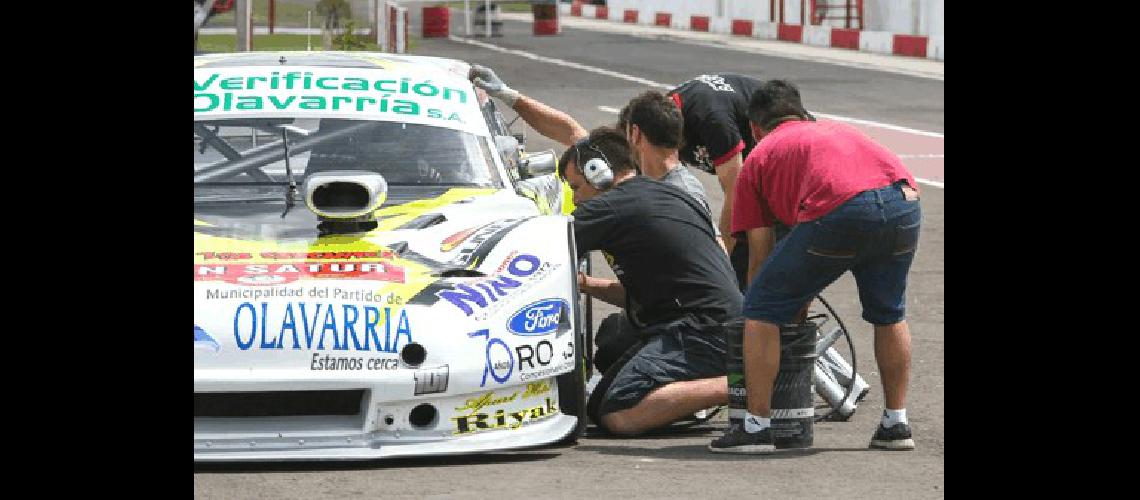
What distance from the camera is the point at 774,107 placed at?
25.5 feet

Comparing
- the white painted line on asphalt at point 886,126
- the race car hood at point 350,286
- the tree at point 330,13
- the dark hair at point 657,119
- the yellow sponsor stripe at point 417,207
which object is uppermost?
the tree at point 330,13

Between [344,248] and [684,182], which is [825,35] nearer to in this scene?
[684,182]

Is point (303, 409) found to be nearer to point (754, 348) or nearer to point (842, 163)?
point (754, 348)

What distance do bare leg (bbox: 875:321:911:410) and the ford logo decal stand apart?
117 cm

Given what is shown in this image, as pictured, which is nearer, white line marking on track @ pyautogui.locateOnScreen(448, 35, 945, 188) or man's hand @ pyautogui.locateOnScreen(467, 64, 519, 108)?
man's hand @ pyautogui.locateOnScreen(467, 64, 519, 108)

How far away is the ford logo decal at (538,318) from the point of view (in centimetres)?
723

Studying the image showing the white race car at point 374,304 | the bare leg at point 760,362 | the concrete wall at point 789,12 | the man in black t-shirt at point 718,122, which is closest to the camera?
the white race car at point 374,304

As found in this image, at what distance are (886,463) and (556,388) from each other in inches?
46.4

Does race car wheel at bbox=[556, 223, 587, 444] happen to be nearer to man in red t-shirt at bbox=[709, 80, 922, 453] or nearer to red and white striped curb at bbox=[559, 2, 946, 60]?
man in red t-shirt at bbox=[709, 80, 922, 453]

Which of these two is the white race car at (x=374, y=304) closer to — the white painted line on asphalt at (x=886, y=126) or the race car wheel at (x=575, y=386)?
the race car wheel at (x=575, y=386)

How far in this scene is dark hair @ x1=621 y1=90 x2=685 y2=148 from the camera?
8438mm

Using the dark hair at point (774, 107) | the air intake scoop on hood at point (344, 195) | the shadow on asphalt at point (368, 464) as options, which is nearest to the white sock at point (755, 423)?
the shadow on asphalt at point (368, 464)

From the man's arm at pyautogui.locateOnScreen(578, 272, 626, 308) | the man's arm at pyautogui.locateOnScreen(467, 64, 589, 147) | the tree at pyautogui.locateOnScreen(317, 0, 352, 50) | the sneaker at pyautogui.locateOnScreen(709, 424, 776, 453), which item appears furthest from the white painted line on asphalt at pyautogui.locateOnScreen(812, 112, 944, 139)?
the sneaker at pyautogui.locateOnScreen(709, 424, 776, 453)

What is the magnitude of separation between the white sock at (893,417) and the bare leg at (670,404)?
2.05ft
